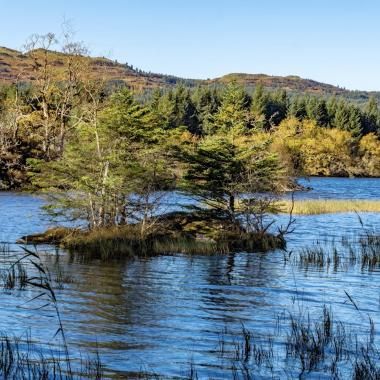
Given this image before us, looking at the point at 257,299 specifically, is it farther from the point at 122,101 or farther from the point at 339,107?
the point at 339,107

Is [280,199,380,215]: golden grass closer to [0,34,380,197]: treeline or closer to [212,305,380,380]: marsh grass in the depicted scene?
[0,34,380,197]: treeline

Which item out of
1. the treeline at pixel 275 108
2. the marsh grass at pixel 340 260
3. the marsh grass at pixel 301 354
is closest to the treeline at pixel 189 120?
the treeline at pixel 275 108

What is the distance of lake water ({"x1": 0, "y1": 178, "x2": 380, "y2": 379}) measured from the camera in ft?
32.6

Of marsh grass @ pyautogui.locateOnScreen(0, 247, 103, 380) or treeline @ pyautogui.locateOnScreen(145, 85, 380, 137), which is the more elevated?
treeline @ pyautogui.locateOnScreen(145, 85, 380, 137)

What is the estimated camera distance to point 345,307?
45.8ft

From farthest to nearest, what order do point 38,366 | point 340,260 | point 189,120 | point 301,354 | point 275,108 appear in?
point 275,108 → point 189,120 → point 340,260 → point 301,354 → point 38,366

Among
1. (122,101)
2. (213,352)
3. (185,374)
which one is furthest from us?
(122,101)

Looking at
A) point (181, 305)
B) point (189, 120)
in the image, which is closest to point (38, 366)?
point (181, 305)

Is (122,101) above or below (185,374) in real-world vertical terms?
above

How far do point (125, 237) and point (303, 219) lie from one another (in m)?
17.0

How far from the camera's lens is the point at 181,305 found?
45.0 feet

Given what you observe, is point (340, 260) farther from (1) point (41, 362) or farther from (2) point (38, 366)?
(2) point (38, 366)

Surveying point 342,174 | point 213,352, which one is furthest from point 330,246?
point 342,174

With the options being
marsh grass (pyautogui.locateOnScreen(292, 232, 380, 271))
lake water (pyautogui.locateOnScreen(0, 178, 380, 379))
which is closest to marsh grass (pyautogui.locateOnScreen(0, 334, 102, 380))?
lake water (pyautogui.locateOnScreen(0, 178, 380, 379))
